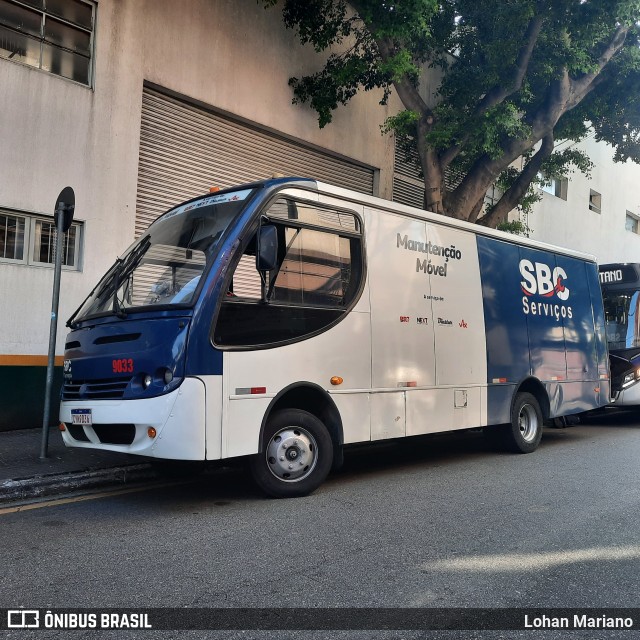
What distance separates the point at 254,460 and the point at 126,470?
1.58 metres

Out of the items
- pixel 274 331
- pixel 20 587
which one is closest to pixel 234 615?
pixel 20 587

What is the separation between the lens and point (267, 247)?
570cm

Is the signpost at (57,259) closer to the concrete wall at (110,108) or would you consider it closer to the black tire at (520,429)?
the concrete wall at (110,108)

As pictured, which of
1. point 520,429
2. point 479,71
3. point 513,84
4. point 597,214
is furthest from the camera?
point 597,214

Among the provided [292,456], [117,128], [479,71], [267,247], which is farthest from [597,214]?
[267,247]

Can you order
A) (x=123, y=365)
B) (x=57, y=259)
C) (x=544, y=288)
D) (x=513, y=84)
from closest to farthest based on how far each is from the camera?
1. (x=123, y=365)
2. (x=57, y=259)
3. (x=544, y=288)
4. (x=513, y=84)

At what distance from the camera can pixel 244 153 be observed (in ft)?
40.6

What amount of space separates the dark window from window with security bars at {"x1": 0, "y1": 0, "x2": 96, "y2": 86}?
17.8 ft

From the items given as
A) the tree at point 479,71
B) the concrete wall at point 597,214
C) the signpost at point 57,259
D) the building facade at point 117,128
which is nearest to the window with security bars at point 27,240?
the building facade at point 117,128

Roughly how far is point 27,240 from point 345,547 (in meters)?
6.65

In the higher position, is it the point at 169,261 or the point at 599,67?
the point at 599,67

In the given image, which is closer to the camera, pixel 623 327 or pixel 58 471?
pixel 58 471

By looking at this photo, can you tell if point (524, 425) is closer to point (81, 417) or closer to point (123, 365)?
point (123, 365)

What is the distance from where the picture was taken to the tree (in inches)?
440
